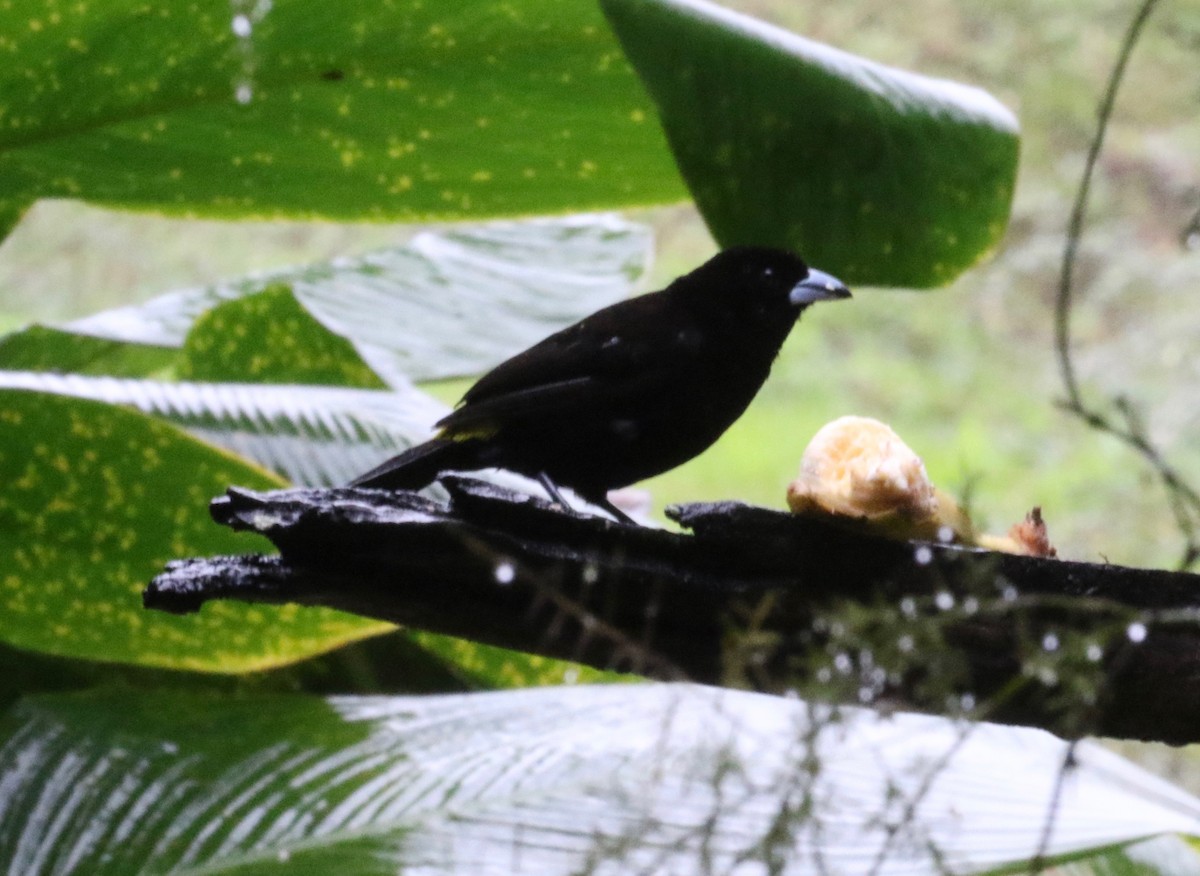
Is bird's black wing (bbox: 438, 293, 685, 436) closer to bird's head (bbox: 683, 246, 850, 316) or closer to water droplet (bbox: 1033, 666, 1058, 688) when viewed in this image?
bird's head (bbox: 683, 246, 850, 316)

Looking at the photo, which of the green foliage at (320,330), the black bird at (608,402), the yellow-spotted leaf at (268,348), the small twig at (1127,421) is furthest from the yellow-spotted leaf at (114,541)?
the small twig at (1127,421)

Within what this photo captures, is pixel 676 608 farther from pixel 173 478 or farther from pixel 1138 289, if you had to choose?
pixel 1138 289

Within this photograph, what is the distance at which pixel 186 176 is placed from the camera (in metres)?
1.33

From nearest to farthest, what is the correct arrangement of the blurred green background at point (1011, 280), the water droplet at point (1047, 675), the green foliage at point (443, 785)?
the water droplet at point (1047, 675) → the green foliage at point (443, 785) → the blurred green background at point (1011, 280)

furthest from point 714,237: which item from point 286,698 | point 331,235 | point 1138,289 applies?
point 331,235

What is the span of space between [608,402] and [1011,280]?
224 centimetres

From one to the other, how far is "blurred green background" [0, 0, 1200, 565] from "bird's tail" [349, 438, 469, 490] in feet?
4.61

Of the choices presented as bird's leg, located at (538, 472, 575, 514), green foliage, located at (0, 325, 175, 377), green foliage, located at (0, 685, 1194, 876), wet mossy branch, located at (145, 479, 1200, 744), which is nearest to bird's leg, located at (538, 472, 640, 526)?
bird's leg, located at (538, 472, 575, 514)

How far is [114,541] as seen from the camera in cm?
118

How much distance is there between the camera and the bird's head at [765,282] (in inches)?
43.2

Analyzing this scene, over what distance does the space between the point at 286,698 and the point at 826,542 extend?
0.63m

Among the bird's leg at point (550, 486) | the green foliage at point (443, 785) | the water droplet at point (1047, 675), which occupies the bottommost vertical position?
the green foliage at point (443, 785)

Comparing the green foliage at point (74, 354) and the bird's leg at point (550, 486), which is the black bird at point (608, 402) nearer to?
the bird's leg at point (550, 486)

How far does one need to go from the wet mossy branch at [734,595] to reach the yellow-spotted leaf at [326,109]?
0.53m
